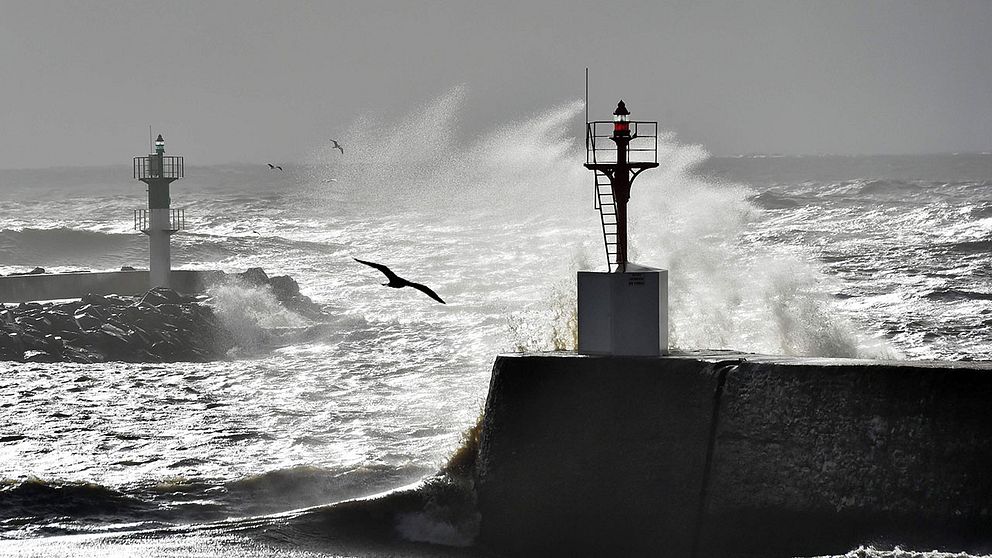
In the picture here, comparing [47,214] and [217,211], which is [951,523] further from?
[47,214]

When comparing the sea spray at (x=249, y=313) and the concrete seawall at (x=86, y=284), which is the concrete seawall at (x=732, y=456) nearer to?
the sea spray at (x=249, y=313)

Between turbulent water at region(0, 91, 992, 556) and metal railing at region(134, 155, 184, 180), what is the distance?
2.20 m

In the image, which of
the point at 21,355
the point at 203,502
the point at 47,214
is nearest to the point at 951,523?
the point at 203,502

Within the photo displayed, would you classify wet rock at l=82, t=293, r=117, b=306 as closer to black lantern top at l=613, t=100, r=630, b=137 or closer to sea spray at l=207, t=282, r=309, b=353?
sea spray at l=207, t=282, r=309, b=353

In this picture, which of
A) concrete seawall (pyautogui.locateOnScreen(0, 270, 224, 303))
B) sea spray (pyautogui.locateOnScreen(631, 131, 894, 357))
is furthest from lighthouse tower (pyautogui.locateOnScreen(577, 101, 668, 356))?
concrete seawall (pyautogui.locateOnScreen(0, 270, 224, 303))

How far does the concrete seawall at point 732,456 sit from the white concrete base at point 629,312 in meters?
0.20

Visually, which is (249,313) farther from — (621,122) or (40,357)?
(621,122)

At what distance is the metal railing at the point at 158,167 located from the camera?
1972 cm

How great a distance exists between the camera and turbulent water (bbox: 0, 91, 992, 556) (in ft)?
29.6

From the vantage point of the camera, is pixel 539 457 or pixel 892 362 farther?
pixel 539 457

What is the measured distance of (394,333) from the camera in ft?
61.2

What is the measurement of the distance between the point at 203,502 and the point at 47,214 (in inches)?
1865

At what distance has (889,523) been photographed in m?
6.71

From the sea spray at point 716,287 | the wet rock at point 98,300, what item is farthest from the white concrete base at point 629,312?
the wet rock at point 98,300
